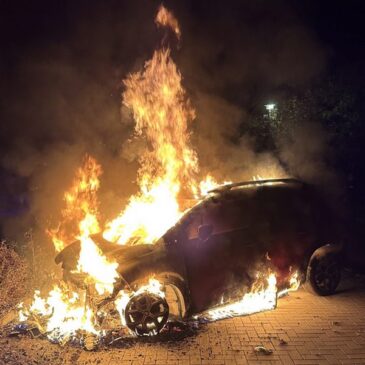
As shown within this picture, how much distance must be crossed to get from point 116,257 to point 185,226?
1.18 m

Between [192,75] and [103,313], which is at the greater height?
[192,75]

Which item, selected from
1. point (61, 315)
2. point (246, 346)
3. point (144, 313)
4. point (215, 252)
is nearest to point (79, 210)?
point (61, 315)

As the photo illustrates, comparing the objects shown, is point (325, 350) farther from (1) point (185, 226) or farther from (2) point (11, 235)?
(2) point (11, 235)

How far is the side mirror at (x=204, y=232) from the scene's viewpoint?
235 inches

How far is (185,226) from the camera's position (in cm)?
595

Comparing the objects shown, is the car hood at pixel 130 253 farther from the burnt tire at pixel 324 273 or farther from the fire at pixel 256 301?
the burnt tire at pixel 324 273

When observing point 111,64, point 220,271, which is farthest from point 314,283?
point 111,64

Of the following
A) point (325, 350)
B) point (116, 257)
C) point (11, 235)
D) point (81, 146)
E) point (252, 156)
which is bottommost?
point (325, 350)

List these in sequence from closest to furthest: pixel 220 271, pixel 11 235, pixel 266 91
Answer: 1. pixel 220 271
2. pixel 11 235
3. pixel 266 91

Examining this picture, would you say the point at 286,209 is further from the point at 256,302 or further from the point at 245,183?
the point at 256,302

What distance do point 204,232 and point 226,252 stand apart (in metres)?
0.53

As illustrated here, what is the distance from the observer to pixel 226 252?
6.11 metres

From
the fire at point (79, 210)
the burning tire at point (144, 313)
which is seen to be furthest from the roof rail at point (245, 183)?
the fire at point (79, 210)

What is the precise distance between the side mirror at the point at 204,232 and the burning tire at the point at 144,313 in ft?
3.76
